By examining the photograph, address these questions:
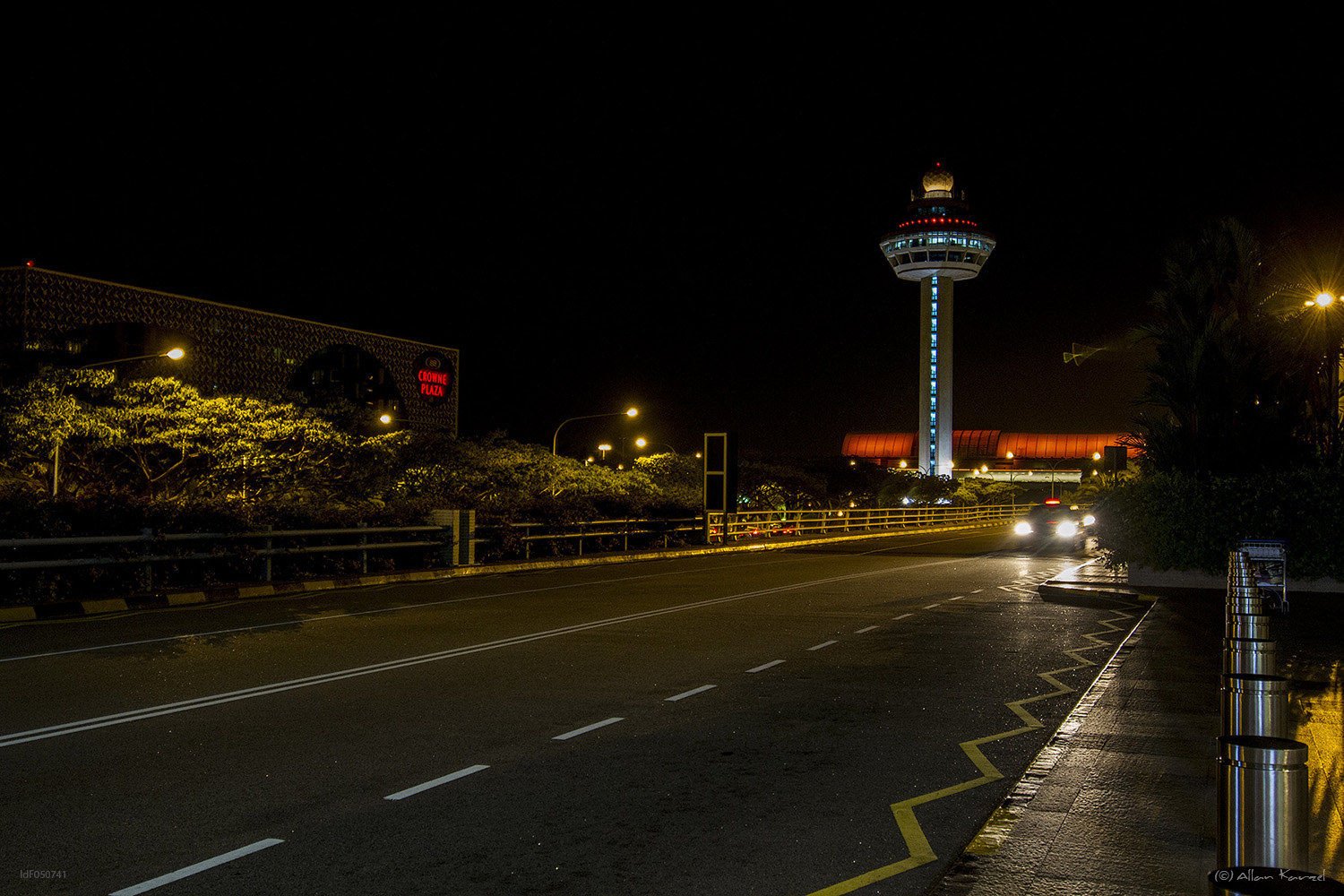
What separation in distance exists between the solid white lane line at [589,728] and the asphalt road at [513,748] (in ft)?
0.10

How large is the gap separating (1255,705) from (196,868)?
15.2ft

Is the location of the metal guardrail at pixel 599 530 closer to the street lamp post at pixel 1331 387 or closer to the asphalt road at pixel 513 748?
the asphalt road at pixel 513 748

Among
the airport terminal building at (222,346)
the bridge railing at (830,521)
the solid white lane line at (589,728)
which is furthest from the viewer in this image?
the airport terminal building at (222,346)

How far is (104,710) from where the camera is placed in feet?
26.5

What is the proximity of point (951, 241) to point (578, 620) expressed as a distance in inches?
4689

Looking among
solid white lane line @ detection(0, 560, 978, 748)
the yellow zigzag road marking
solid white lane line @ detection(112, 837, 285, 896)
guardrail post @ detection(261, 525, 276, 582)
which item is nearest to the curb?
guardrail post @ detection(261, 525, 276, 582)

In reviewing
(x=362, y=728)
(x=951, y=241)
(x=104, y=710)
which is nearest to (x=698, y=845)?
(x=362, y=728)

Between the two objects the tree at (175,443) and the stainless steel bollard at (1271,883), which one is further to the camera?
the tree at (175,443)

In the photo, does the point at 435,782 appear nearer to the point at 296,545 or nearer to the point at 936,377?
the point at 296,545

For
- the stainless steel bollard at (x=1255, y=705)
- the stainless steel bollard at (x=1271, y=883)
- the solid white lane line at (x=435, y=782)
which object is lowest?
the solid white lane line at (x=435, y=782)

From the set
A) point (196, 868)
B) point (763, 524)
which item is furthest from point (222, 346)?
point (196, 868)

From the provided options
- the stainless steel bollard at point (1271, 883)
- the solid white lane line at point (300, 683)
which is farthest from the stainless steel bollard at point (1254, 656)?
the solid white lane line at point (300, 683)

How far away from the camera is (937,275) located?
5010 inches

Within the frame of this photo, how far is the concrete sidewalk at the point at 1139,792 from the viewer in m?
4.63
